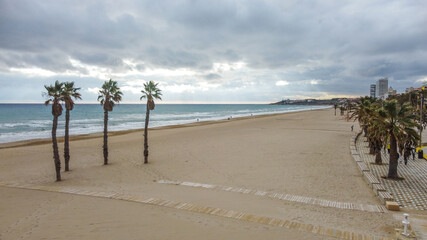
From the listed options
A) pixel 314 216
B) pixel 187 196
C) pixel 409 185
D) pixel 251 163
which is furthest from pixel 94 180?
pixel 409 185

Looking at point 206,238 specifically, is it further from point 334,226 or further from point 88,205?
point 88,205

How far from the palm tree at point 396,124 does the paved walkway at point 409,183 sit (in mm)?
1332

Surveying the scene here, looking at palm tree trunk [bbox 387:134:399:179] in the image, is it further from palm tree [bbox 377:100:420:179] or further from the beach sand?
the beach sand

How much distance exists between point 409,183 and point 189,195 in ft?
33.2

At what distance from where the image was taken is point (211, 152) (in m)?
21.8

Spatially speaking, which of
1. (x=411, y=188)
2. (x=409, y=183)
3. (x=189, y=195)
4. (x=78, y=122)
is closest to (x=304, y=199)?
(x=189, y=195)

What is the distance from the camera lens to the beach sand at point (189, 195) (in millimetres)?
7039

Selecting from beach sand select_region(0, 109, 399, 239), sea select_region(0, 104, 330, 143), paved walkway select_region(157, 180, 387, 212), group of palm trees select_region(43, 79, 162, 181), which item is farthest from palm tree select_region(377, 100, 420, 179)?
sea select_region(0, 104, 330, 143)

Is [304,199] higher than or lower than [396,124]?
lower

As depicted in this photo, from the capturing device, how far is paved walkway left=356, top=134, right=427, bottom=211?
32.2ft

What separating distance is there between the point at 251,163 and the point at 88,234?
12.0m

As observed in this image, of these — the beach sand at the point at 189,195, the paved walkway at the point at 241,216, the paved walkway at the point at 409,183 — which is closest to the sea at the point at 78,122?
the beach sand at the point at 189,195

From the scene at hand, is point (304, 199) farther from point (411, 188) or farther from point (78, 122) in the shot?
point (78, 122)

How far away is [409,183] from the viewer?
12.2m
